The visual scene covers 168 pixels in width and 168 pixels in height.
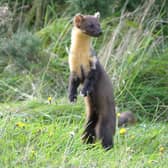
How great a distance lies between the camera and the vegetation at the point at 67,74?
646cm

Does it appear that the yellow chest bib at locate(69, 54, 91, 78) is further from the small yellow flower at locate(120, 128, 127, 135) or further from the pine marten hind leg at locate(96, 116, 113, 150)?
the small yellow flower at locate(120, 128, 127, 135)

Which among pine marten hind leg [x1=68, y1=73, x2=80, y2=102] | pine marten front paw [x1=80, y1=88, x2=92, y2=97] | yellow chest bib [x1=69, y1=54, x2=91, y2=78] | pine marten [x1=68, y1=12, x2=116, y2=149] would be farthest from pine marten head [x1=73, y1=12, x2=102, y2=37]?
pine marten front paw [x1=80, y1=88, x2=92, y2=97]

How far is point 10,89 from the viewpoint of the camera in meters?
8.90

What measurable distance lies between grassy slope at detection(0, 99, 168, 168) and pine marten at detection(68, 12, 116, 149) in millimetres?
137

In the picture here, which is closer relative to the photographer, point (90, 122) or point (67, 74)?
point (90, 122)

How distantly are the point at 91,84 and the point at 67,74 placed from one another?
2.38m

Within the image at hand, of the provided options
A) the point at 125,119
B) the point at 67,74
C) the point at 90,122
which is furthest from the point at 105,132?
the point at 67,74

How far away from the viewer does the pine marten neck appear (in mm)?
6902

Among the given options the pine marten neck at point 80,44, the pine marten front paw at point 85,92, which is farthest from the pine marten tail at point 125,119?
the pine marten neck at point 80,44

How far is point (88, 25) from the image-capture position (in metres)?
7.01

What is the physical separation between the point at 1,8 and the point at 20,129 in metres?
3.81

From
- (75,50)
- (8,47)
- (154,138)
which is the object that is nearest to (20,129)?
(75,50)

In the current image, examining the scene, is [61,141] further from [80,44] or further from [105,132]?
[80,44]

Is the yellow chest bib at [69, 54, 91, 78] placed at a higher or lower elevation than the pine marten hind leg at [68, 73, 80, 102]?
higher
